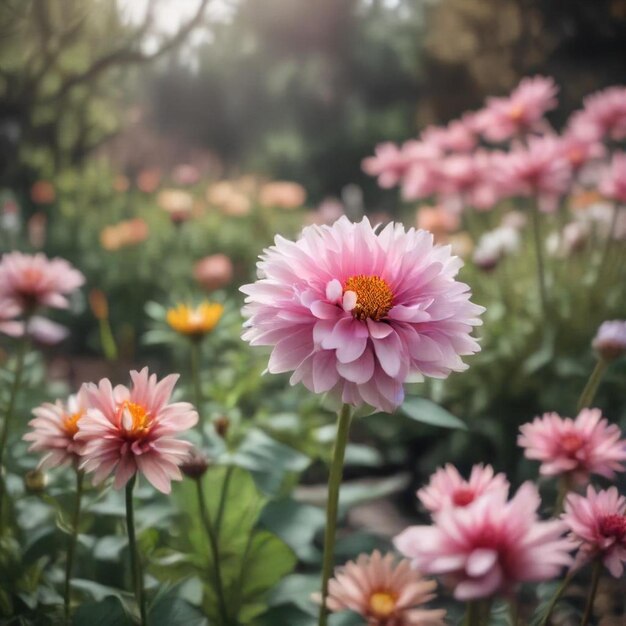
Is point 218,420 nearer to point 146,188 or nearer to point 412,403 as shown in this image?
point 412,403

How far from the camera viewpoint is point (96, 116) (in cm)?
328

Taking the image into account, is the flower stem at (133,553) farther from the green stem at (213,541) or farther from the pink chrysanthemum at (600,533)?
the pink chrysanthemum at (600,533)

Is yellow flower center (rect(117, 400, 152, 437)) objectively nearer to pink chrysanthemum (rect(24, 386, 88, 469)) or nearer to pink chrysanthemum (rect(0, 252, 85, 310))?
pink chrysanthemum (rect(24, 386, 88, 469))

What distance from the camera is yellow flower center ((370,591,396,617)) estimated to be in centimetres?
52

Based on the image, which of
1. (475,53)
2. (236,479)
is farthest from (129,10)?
(475,53)

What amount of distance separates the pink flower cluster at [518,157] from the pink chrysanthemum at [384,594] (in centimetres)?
97

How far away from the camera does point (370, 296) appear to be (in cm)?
62

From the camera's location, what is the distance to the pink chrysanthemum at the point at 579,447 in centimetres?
64

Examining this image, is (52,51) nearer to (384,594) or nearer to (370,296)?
(370,296)

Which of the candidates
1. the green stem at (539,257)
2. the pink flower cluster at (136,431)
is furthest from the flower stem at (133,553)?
the green stem at (539,257)

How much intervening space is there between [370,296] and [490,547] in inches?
10.0

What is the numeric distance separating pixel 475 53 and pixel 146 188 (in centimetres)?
202

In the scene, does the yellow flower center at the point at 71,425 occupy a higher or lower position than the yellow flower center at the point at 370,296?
lower

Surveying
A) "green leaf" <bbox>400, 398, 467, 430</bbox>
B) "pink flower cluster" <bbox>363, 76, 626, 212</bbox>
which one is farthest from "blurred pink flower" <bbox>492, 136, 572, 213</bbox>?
"green leaf" <bbox>400, 398, 467, 430</bbox>
